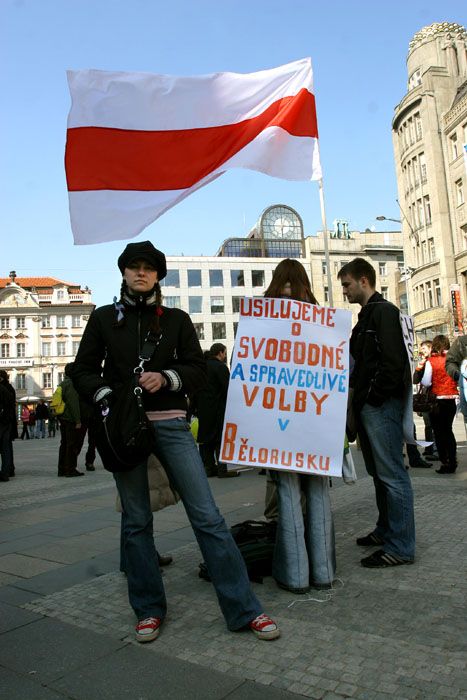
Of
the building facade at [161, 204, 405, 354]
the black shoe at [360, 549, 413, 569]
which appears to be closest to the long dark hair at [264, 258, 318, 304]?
the black shoe at [360, 549, 413, 569]

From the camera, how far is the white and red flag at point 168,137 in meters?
4.55

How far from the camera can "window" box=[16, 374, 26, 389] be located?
3191 inches

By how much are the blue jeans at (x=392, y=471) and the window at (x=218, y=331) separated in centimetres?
7451

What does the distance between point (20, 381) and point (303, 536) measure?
274ft

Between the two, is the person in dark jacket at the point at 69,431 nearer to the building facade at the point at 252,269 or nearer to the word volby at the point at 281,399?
the word volby at the point at 281,399

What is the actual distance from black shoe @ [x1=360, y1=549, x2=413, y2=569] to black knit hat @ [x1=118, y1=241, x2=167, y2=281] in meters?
2.40

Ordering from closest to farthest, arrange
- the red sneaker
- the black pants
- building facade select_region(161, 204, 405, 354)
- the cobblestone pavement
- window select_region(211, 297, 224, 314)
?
the cobblestone pavement < the red sneaker < the black pants < building facade select_region(161, 204, 405, 354) < window select_region(211, 297, 224, 314)

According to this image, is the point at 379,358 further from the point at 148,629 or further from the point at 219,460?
the point at 148,629

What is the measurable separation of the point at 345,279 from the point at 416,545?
6.85 ft

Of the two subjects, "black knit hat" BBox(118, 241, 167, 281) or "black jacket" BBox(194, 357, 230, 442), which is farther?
"black jacket" BBox(194, 357, 230, 442)

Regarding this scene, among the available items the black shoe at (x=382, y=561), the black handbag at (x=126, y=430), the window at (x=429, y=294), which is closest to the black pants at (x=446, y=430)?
the black shoe at (x=382, y=561)

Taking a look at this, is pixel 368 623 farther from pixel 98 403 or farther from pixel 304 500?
pixel 98 403

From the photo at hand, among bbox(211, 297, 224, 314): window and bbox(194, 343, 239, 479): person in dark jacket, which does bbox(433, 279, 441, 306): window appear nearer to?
bbox(211, 297, 224, 314): window

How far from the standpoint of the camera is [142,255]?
3.20m
